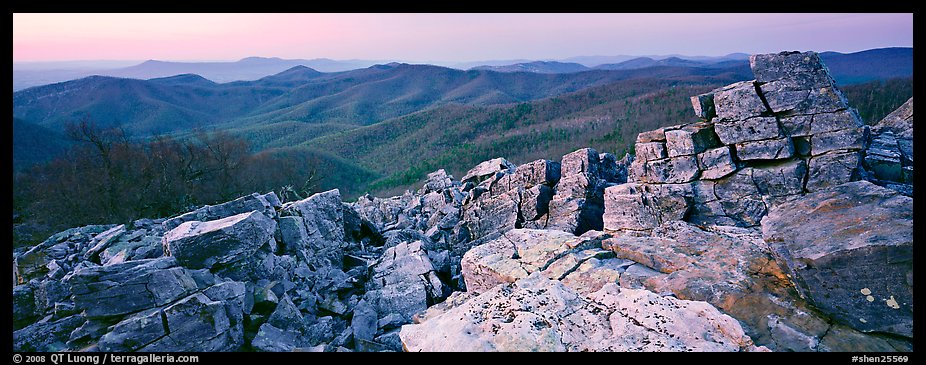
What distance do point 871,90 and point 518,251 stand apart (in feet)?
338

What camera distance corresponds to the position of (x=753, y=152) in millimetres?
14016

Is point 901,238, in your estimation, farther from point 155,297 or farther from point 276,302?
point 155,297

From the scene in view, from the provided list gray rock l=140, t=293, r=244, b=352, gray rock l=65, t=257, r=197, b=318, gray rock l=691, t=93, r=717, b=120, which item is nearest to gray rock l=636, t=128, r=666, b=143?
gray rock l=691, t=93, r=717, b=120

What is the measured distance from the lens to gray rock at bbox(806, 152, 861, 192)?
1265 cm

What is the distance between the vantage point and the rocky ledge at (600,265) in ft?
23.1

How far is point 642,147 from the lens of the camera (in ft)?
53.2

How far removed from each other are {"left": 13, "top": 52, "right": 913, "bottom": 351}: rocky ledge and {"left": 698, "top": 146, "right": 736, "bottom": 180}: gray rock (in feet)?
0.16

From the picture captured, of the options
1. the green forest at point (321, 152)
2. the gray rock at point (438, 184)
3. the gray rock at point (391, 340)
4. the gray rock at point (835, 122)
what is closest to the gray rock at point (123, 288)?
the gray rock at point (391, 340)

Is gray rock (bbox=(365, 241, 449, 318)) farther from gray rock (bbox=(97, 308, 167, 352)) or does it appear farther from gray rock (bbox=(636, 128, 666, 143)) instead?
gray rock (bbox=(636, 128, 666, 143))

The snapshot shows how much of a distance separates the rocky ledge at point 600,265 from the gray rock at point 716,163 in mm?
48

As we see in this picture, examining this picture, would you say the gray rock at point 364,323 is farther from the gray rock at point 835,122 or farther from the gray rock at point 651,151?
the gray rock at point 835,122

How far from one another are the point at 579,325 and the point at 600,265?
3.61 m

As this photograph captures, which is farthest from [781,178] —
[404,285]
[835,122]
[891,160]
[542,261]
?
[404,285]

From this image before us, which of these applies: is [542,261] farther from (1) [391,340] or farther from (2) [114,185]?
(2) [114,185]
